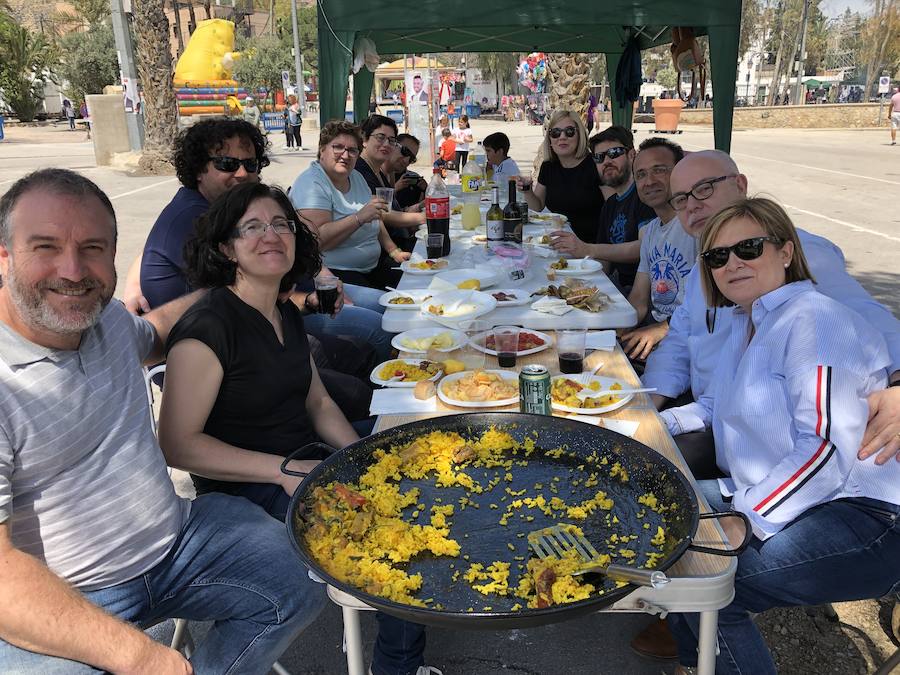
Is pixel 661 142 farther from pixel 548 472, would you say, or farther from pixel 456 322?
pixel 548 472

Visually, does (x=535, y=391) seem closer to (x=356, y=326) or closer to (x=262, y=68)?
(x=356, y=326)

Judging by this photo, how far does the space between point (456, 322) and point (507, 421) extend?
1089mm

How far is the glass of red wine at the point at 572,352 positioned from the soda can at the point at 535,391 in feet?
1.52

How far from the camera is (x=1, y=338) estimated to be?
1.63 m

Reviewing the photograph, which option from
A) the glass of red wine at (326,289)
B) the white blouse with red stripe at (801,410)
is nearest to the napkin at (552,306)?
the glass of red wine at (326,289)

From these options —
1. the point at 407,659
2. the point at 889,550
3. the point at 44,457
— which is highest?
the point at 44,457

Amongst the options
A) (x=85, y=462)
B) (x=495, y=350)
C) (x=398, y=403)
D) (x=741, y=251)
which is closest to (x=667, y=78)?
(x=495, y=350)

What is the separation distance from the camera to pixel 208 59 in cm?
3356

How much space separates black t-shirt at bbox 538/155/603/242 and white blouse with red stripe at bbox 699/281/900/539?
4.64m

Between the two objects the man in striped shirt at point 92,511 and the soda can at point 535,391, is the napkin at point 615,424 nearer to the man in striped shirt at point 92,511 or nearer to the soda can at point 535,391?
the soda can at point 535,391

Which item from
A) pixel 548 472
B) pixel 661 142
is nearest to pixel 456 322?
pixel 548 472

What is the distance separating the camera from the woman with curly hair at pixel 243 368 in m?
2.09

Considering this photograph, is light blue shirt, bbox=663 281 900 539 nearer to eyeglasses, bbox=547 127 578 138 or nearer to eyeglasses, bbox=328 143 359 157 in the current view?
eyeglasses, bbox=328 143 359 157

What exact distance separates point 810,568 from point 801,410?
1.39 feet
